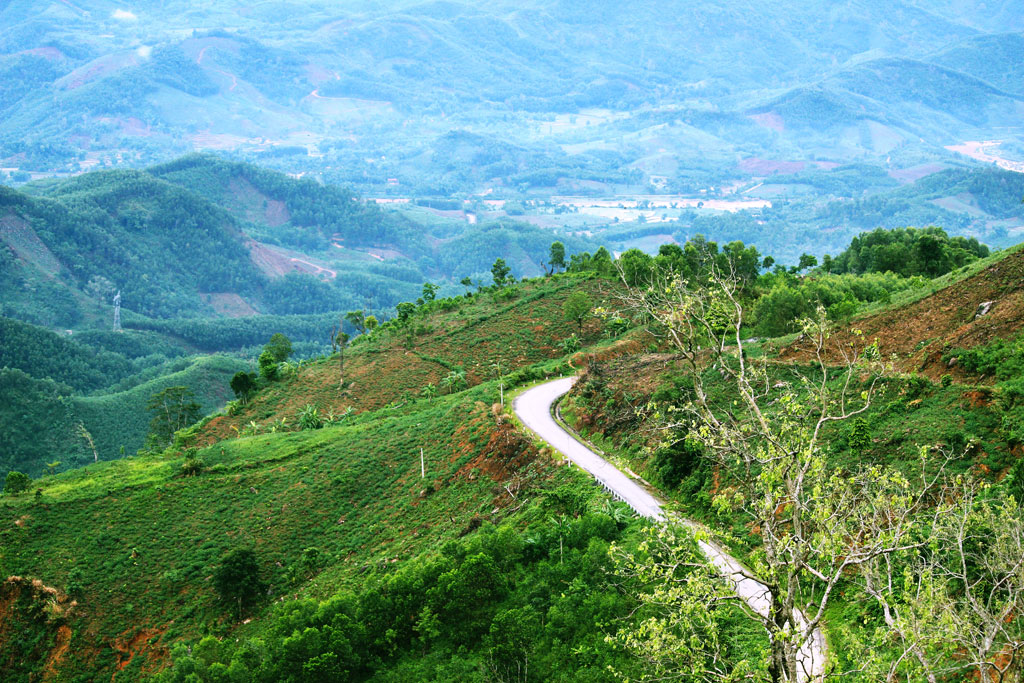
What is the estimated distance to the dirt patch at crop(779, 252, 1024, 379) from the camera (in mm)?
31359

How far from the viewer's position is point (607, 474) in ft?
111

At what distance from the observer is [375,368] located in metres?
70.8

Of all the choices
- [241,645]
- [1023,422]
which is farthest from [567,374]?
[1023,422]

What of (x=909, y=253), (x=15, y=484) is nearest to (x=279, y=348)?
(x=15, y=484)

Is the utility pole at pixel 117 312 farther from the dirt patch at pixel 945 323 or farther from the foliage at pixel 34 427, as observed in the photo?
the dirt patch at pixel 945 323

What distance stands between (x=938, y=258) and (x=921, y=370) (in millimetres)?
38852

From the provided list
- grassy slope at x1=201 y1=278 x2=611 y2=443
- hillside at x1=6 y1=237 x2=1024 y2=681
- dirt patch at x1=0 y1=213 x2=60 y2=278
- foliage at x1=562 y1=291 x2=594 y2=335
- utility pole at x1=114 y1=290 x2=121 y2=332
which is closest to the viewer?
hillside at x1=6 y1=237 x2=1024 y2=681

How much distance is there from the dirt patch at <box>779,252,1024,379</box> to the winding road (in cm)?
955

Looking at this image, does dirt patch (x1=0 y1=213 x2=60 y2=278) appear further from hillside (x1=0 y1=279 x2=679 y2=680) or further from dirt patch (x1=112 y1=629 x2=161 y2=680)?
dirt patch (x1=112 y1=629 x2=161 y2=680)

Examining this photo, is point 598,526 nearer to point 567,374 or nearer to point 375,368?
point 567,374

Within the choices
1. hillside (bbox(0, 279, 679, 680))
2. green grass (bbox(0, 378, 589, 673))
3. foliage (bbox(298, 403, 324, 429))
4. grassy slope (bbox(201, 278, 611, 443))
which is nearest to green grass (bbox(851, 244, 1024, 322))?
hillside (bbox(0, 279, 679, 680))

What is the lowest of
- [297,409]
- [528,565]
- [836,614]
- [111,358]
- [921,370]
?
[111,358]

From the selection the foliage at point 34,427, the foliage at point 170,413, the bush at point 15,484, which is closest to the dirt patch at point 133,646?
the bush at point 15,484

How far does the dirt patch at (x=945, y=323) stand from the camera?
31359mm
